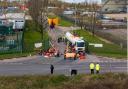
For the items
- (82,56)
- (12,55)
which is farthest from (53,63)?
(12,55)

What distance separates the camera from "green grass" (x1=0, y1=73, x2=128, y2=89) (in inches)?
1284

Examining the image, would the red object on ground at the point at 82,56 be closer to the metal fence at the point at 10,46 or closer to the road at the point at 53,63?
the road at the point at 53,63

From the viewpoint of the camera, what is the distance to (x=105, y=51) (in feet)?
184

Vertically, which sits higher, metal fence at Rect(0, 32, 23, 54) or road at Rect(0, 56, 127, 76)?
metal fence at Rect(0, 32, 23, 54)

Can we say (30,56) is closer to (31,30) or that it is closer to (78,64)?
(78,64)

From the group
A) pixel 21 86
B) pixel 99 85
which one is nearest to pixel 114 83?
pixel 99 85

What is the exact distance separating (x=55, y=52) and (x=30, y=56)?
3253 mm

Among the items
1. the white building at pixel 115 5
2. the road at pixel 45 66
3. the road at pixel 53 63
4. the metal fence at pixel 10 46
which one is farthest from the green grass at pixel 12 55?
the white building at pixel 115 5

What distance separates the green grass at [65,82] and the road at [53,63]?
14.8 ft

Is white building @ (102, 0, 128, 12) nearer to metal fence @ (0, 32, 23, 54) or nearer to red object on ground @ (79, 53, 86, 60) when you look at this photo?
metal fence @ (0, 32, 23, 54)

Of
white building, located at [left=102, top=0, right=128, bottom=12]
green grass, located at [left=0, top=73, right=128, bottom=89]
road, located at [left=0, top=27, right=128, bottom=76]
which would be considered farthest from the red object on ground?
white building, located at [left=102, top=0, right=128, bottom=12]

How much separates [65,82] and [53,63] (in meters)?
13.0

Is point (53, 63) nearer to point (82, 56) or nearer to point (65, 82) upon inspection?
point (82, 56)

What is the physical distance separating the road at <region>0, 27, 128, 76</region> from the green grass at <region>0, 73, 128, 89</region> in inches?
177
